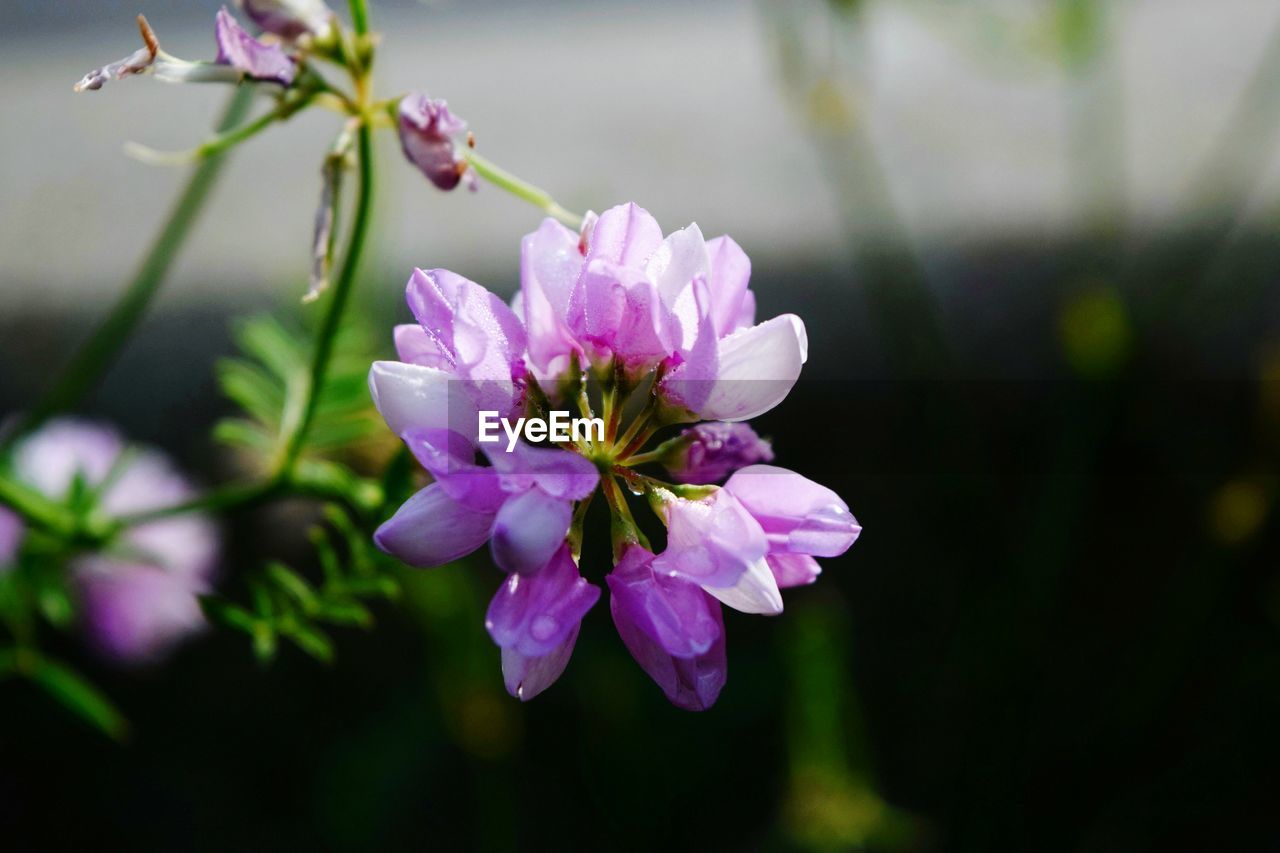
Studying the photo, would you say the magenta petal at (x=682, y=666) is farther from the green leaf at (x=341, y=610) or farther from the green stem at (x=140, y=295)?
the green stem at (x=140, y=295)

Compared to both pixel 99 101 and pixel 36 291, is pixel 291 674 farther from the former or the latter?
pixel 99 101

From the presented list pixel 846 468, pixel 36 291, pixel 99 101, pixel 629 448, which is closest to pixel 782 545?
pixel 629 448

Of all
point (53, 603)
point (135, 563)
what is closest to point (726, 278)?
point (53, 603)

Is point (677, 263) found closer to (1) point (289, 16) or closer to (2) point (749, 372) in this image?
(2) point (749, 372)

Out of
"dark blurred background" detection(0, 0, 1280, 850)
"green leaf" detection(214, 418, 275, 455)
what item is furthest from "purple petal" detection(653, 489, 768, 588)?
"dark blurred background" detection(0, 0, 1280, 850)

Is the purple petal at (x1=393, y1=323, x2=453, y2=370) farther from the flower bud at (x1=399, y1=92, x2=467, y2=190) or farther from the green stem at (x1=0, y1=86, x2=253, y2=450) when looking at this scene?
the green stem at (x1=0, y1=86, x2=253, y2=450)

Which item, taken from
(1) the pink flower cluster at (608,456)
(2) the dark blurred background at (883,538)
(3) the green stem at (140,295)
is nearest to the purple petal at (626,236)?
(1) the pink flower cluster at (608,456)

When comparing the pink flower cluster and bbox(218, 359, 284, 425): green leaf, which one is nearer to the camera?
the pink flower cluster
